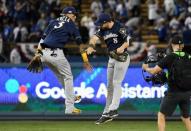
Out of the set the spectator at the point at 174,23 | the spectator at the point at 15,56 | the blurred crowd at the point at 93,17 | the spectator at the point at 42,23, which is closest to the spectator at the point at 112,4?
the blurred crowd at the point at 93,17

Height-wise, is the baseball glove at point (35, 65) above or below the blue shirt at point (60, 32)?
below

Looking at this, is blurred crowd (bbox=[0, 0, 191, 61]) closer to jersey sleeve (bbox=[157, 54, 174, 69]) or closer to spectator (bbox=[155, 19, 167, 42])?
spectator (bbox=[155, 19, 167, 42])

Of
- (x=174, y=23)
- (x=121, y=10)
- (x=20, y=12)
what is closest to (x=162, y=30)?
(x=174, y=23)

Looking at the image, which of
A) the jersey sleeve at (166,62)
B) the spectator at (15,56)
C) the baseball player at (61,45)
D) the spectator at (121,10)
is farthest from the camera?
the spectator at (121,10)

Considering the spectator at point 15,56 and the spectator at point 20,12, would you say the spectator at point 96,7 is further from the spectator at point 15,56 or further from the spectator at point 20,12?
the spectator at point 15,56

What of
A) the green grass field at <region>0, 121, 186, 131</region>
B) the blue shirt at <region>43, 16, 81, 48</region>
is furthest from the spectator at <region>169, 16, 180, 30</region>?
the blue shirt at <region>43, 16, 81, 48</region>

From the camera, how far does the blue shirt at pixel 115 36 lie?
15875mm

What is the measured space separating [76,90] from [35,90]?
1125 mm

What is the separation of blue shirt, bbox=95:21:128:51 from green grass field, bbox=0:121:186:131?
1956 mm

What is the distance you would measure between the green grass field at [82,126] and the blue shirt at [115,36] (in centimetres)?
196

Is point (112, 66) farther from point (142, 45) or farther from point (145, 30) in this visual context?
point (145, 30)

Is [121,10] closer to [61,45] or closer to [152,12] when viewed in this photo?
[152,12]

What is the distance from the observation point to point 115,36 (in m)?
15.9

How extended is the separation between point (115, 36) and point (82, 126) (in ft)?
8.57
